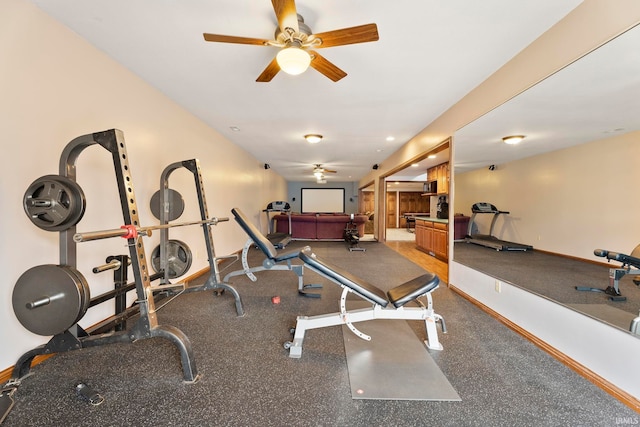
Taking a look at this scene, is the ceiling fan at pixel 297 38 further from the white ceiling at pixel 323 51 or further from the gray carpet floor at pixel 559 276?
the gray carpet floor at pixel 559 276

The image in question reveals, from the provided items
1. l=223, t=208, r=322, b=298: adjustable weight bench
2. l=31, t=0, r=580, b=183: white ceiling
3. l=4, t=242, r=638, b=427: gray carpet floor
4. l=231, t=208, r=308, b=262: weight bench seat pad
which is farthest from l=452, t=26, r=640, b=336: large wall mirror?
l=231, t=208, r=308, b=262: weight bench seat pad

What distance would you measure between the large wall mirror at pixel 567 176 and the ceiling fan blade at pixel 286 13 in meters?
2.00

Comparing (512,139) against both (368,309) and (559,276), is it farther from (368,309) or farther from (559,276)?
(368,309)

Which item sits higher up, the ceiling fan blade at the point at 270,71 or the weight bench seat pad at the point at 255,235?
the ceiling fan blade at the point at 270,71

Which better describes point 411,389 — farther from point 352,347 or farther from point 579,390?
point 579,390

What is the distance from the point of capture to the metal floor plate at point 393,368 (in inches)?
55.4

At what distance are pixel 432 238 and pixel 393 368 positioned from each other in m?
4.05

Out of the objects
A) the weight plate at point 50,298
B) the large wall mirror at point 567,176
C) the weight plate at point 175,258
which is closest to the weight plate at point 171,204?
the weight plate at point 175,258

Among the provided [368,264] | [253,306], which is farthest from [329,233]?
[253,306]

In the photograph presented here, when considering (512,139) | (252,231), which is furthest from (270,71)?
(512,139)

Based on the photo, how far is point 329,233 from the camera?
7.98 meters

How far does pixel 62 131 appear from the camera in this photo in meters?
1.90

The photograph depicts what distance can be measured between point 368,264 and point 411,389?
330cm

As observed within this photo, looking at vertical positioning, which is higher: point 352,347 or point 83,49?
point 83,49
